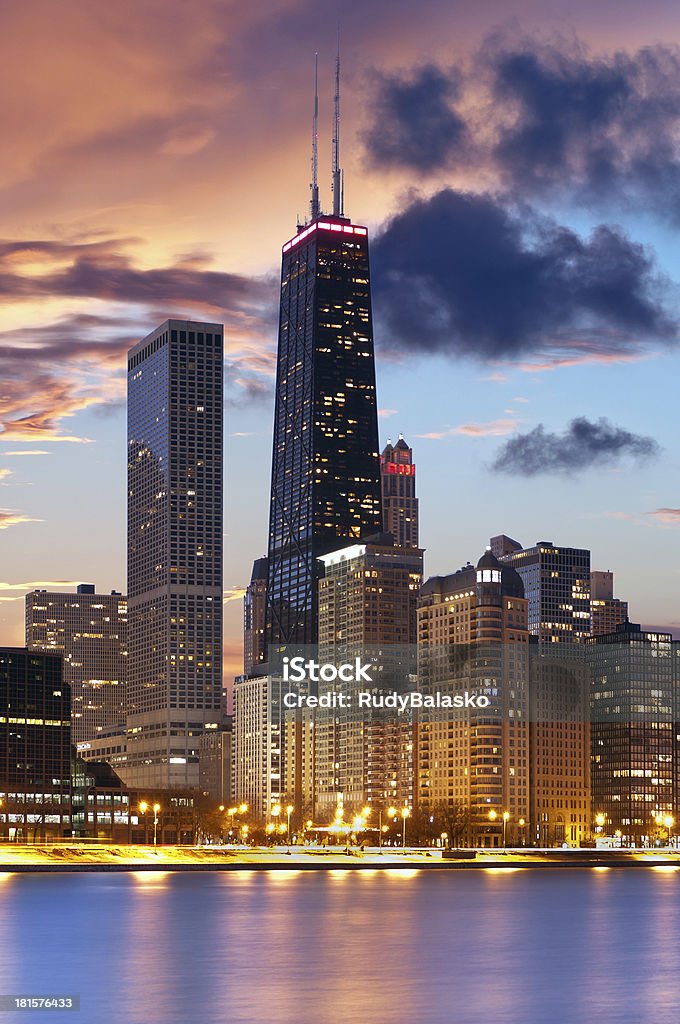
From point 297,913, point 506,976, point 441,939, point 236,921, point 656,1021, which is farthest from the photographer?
point 297,913

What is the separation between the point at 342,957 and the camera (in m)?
106

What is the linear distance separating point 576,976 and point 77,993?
2888 cm

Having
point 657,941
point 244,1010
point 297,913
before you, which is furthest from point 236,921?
point 244,1010

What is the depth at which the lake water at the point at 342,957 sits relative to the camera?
81.1 metres

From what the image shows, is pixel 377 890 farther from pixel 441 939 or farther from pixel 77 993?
pixel 77 993

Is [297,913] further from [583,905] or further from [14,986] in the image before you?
[14,986]

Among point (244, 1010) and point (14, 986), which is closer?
point (244, 1010)

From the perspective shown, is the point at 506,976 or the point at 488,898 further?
the point at 488,898

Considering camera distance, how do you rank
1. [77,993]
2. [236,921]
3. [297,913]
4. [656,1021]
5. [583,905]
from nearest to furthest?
[656,1021] → [77,993] → [236,921] → [297,913] → [583,905]

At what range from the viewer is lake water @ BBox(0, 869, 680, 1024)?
81062 mm

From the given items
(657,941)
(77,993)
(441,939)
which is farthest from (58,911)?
(77,993)

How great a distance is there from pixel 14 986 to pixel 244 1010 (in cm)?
1581

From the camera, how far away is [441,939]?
12019 centimetres

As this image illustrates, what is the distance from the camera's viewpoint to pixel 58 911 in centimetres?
14588
